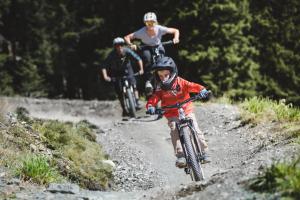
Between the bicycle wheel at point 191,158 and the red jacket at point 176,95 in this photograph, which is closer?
the bicycle wheel at point 191,158

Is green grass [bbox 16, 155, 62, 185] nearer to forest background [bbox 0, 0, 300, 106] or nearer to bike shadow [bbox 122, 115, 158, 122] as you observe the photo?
bike shadow [bbox 122, 115, 158, 122]

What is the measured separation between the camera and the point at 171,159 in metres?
11.8

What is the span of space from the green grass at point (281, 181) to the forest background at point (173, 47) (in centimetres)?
1923

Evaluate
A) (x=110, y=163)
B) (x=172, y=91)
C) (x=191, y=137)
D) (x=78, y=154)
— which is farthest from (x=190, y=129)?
(x=110, y=163)

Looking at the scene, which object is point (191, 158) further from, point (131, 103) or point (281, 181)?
point (131, 103)

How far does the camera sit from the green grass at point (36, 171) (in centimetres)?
801

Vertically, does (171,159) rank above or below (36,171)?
below

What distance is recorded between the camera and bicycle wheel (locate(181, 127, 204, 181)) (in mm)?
8383

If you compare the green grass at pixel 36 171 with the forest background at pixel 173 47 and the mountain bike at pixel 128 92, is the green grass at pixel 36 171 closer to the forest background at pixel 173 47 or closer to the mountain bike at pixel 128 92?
the mountain bike at pixel 128 92

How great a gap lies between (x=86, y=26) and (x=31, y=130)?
29.1m

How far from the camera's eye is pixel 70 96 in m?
45.8

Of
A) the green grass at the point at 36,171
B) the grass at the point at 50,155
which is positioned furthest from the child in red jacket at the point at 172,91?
the green grass at the point at 36,171

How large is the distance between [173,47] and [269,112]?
725 inches

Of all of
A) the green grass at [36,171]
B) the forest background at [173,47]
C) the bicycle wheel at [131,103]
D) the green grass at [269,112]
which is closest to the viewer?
the green grass at [36,171]
